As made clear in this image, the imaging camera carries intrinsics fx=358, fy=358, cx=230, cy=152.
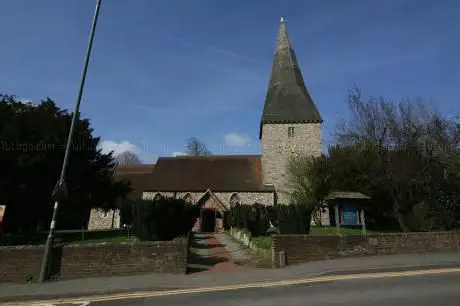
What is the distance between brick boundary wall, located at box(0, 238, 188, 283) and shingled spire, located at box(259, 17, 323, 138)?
103 ft

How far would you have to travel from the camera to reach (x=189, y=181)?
4184 cm

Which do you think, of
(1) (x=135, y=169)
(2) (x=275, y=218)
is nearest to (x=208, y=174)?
(2) (x=275, y=218)

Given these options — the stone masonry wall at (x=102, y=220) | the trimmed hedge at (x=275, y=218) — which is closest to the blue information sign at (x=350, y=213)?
the trimmed hedge at (x=275, y=218)

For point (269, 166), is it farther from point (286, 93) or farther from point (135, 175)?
point (135, 175)

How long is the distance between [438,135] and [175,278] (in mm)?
18995

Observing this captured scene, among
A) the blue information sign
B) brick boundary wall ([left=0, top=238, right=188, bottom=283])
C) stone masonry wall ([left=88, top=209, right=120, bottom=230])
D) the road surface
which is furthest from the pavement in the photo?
stone masonry wall ([left=88, top=209, right=120, bottom=230])

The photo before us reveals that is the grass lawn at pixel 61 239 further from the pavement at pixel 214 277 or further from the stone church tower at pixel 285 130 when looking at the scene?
the stone church tower at pixel 285 130

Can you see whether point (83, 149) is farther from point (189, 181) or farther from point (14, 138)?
point (189, 181)

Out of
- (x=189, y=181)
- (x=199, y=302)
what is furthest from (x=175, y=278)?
(x=189, y=181)

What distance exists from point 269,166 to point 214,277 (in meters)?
30.5

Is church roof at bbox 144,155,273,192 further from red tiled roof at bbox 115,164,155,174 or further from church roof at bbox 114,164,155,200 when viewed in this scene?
red tiled roof at bbox 115,164,155,174

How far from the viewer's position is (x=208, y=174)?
141 ft

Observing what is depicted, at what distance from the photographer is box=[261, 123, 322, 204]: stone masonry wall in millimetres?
40031

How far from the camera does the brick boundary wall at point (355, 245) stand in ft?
39.8
